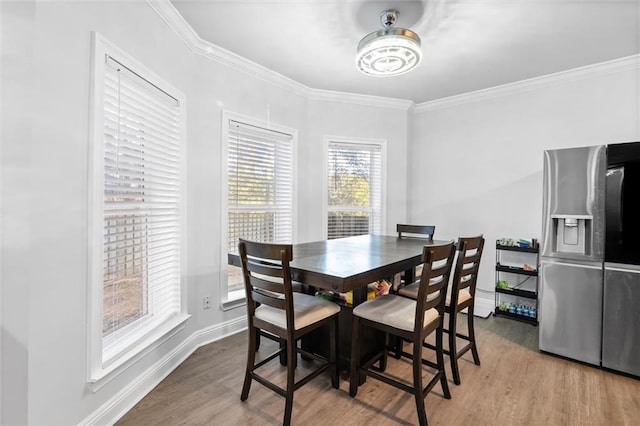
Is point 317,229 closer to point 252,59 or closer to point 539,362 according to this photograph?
point 252,59

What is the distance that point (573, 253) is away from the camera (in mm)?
2512

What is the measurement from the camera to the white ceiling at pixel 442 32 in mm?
2137

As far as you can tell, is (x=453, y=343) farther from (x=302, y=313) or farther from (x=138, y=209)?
(x=138, y=209)

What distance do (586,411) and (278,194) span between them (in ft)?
9.83

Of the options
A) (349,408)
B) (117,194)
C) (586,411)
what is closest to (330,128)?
(117,194)

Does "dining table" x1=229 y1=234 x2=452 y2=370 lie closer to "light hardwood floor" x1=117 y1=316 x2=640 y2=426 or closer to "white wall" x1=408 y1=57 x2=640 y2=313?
"light hardwood floor" x1=117 y1=316 x2=640 y2=426

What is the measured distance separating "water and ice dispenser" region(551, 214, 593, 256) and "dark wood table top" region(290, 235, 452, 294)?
120 cm

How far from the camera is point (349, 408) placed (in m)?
1.87

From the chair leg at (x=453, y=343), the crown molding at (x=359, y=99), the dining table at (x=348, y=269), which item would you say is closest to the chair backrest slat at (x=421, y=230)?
the dining table at (x=348, y=269)

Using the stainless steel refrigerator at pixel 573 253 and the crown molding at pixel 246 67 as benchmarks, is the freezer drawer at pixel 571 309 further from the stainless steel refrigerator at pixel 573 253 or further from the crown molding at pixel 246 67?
the crown molding at pixel 246 67

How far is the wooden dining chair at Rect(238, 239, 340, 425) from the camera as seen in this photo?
1.66 meters

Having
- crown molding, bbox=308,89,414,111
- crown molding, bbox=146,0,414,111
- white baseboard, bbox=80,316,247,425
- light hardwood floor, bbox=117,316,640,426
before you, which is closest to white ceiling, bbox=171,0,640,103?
crown molding, bbox=146,0,414,111

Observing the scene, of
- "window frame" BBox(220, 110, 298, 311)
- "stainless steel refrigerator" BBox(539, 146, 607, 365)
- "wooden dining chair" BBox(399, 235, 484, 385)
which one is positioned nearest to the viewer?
"wooden dining chair" BBox(399, 235, 484, 385)

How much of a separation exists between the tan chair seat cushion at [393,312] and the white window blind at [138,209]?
144cm
